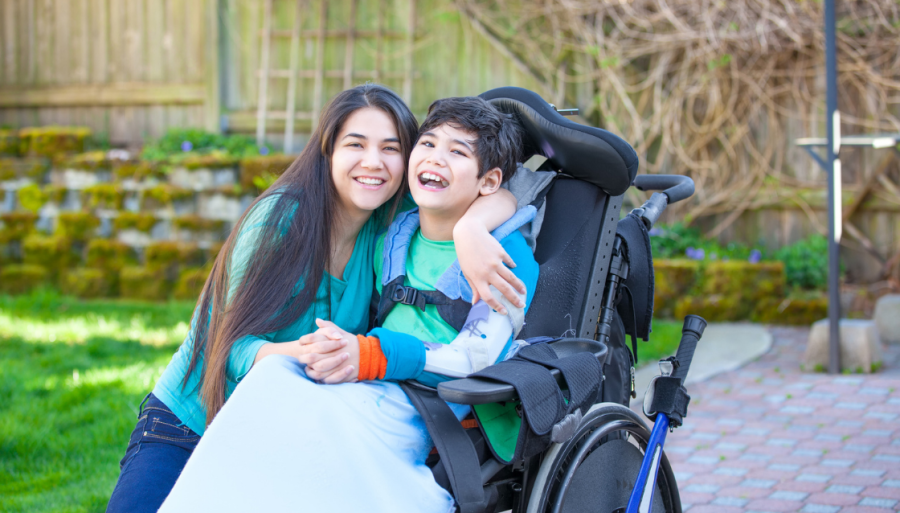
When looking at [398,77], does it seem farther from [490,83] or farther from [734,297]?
[734,297]

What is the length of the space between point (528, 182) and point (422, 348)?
63cm

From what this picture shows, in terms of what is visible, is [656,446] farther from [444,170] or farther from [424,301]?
[444,170]

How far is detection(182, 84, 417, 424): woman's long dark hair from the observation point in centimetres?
182

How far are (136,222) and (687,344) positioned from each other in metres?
5.43

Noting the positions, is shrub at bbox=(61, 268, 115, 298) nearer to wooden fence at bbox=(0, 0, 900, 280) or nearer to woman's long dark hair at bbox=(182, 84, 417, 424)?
wooden fence at bbox=(0, 0, 900, 280)

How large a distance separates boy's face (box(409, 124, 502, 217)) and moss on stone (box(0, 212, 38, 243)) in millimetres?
5771

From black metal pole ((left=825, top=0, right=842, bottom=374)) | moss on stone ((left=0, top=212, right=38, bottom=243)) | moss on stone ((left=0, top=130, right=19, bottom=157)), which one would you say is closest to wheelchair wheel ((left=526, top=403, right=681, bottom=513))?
black metal pole ((left=825, top=0, right=842, bottom=374))

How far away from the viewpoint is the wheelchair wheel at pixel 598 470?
1688mm

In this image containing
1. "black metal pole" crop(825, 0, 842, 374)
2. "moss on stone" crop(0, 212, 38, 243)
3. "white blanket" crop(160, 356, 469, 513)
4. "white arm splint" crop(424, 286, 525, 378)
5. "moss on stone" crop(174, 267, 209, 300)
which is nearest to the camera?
"white blanket" crop(160, 356, 469, 513)

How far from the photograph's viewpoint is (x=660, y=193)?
2289 millimetres

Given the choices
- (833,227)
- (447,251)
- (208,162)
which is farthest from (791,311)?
(208,162)

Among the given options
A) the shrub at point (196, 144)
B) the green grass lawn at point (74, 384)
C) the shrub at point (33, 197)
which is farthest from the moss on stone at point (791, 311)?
the shrub at point (33, 197)

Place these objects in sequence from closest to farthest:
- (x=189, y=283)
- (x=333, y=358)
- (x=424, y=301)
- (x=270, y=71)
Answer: (x=333, y=358) → (x=424, y=301) → (x=189, y=283) → (x=270, y=71)

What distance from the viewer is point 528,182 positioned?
2.12 m
